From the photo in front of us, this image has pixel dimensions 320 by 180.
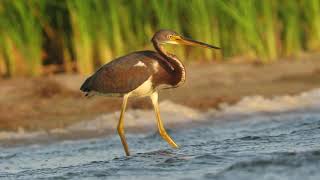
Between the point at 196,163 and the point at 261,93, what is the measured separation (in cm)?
528

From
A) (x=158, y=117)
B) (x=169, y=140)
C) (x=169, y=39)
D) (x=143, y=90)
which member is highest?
(x=169, y=39)

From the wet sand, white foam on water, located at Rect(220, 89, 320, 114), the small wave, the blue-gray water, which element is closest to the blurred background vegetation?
the wet sand

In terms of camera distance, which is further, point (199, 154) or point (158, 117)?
point (158, 117)

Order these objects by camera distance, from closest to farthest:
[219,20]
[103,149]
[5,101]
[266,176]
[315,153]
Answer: [266,176] < [315,153] < [103,149] < [5,101] < [219,20]

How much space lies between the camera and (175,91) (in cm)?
1412

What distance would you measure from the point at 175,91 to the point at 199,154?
15.8 ft

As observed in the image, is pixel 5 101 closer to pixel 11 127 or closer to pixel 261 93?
pixel 11 127

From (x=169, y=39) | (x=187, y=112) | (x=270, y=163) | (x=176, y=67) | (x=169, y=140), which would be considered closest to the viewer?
(x=270, y=163)

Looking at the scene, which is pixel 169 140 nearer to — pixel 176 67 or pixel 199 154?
pixel 176 67

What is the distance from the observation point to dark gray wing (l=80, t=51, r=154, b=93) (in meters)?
9.88

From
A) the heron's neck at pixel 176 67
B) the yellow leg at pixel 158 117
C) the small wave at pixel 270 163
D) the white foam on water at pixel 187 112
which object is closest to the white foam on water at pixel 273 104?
the white foam on water at pixel 187 112

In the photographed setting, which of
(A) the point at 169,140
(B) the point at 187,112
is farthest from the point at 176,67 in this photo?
(B) the point at 187,112

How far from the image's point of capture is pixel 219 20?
14797mm

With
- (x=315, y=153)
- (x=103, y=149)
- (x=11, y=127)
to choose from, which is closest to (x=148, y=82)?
(x=103, y=149)
